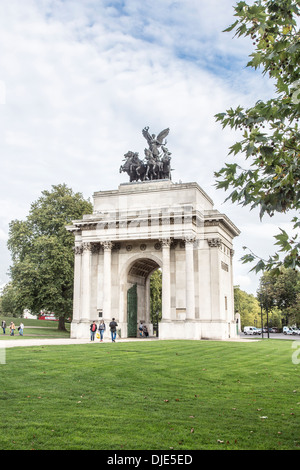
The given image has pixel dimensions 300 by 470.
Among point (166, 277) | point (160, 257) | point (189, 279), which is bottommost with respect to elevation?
point (189, 279)

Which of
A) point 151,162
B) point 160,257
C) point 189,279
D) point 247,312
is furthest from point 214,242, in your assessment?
point 247,312

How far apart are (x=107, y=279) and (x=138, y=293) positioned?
652cm

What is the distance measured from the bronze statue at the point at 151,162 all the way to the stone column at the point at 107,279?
25.0ft

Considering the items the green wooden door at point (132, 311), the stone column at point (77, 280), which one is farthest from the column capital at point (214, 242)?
the stone column at point (77, 280)

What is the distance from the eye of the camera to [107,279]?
142 feet

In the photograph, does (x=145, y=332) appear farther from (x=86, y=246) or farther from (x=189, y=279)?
(x=86, y=246)

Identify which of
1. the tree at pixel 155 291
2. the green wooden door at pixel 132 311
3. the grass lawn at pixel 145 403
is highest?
the tree at pixel 155 291

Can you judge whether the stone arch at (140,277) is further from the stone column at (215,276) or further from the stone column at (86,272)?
the stone column at (215,276)

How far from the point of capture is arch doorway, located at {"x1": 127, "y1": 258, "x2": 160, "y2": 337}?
45406 millimetres

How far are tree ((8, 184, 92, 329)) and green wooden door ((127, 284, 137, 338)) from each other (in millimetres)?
9801

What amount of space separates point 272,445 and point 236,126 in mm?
5542

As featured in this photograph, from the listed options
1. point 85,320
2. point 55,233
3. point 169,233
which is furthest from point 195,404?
point 55,233

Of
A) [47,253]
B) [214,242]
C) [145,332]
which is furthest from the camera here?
[47,253]

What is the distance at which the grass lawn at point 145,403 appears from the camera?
836 cm
